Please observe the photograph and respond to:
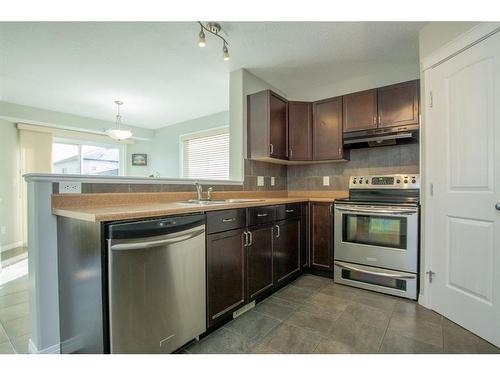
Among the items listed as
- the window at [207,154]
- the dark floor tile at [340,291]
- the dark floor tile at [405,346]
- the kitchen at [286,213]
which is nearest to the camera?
the kitchen at [286,213]

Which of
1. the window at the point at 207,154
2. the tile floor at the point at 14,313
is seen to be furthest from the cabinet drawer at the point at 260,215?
the window at the point at 207,154

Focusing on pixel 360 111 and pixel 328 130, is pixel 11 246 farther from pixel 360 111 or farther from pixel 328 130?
pixel 360 111

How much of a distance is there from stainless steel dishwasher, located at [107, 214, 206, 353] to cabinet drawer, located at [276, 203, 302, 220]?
3.27 feet

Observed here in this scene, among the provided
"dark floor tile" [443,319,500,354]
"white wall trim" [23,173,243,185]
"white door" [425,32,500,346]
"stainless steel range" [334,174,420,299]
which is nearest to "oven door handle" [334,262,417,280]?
"stainless steel range" [334,174,420,299]

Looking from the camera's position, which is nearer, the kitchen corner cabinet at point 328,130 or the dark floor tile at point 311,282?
the dark floor tile at point 311,282

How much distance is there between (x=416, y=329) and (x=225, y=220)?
160 cm

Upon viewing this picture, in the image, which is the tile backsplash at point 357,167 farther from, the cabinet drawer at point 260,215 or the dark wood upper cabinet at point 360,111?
the cabinet drawer at point 260,215

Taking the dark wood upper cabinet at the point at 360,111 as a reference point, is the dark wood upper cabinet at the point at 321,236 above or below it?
below

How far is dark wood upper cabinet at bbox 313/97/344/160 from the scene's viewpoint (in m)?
2.94

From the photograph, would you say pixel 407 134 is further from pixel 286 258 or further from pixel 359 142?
pixel 286 258

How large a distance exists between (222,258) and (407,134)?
2218 mm

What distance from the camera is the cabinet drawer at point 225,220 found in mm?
1677

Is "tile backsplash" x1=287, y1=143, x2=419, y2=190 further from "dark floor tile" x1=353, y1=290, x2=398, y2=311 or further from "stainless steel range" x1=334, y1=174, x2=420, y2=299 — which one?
"dark floor tile" x1=353, y1=290, x2=398, y2=311

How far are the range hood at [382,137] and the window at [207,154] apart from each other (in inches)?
101
